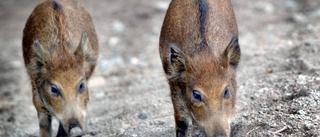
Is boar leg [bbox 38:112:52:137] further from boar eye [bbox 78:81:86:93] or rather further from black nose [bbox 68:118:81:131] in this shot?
black nose [bbox 68:118:81:131]

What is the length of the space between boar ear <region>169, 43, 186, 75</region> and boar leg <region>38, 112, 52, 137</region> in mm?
1866

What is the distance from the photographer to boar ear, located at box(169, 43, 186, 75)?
670 cm

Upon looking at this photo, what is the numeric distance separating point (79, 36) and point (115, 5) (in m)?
6.68

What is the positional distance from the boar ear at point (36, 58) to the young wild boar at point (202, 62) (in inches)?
54.3

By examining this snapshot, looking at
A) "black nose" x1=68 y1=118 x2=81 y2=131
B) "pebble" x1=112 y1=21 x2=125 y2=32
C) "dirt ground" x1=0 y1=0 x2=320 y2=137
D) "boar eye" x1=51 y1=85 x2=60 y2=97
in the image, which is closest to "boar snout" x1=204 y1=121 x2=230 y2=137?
"dirt ground" x1=0 y1=0 x2=320 y2=137

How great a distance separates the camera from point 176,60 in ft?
22.4

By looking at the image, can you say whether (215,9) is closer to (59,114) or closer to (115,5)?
(59,114)

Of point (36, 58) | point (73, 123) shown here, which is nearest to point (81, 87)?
point (73, 123)

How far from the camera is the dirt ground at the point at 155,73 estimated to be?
7.32m

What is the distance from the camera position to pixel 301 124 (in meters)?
6.71

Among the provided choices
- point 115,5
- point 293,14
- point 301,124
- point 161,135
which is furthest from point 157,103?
point 115,5

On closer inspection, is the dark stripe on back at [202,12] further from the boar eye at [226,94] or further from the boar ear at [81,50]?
the boar ear at [81,50]

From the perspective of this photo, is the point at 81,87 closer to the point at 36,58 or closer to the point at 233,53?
the point at 36,58

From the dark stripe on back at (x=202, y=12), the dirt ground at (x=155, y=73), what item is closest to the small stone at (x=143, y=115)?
the dirt ground at (x=155, y=73)
